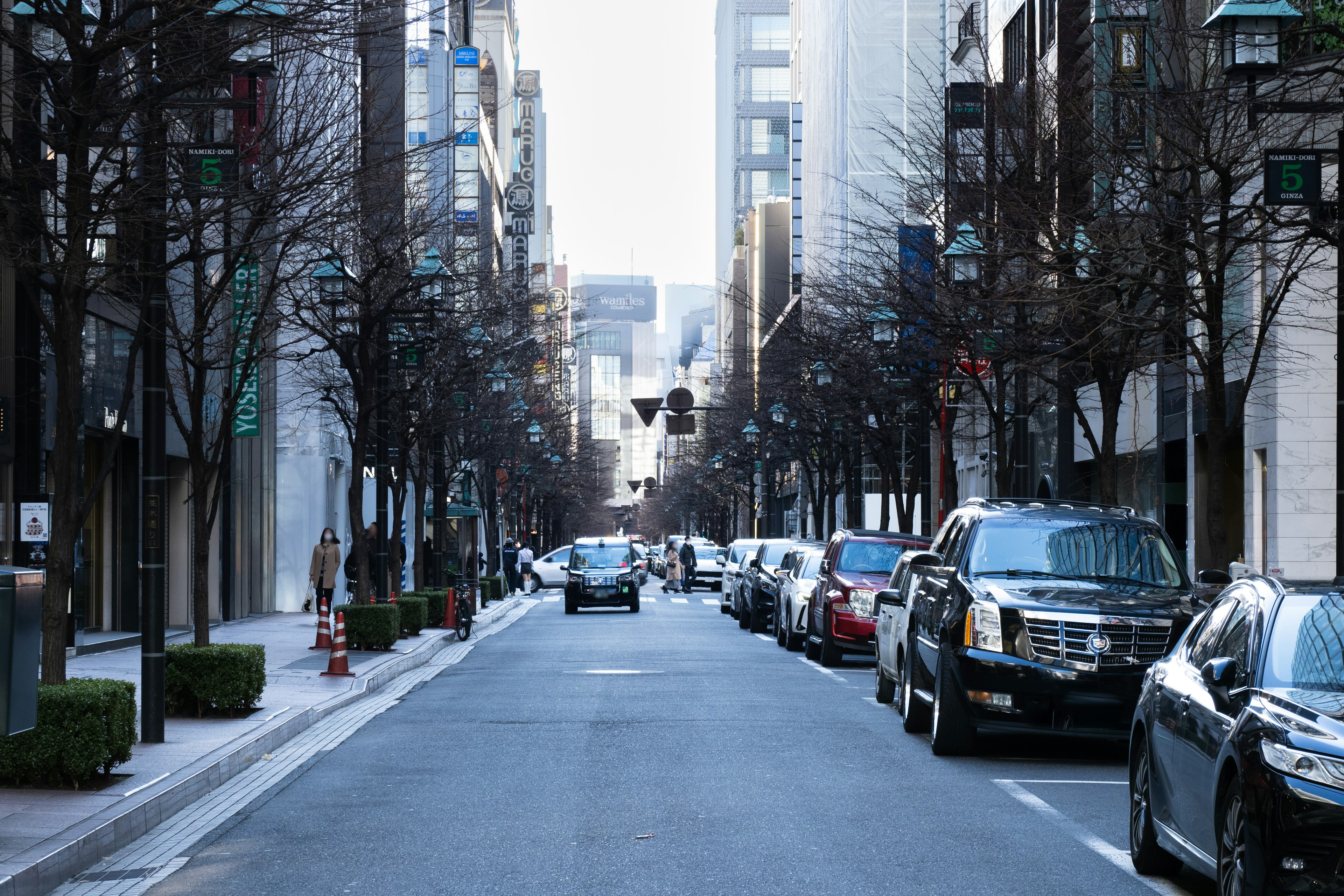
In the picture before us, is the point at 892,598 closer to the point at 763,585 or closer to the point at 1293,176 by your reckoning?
the point at 1293,176

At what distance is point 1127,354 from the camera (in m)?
21.1

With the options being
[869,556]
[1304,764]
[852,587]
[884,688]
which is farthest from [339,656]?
[1304,764]

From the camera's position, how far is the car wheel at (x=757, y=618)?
33562mm

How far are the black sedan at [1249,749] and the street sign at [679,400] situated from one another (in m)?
56.2

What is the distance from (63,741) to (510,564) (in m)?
55.9

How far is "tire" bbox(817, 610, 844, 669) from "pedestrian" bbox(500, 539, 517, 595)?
40952 mm

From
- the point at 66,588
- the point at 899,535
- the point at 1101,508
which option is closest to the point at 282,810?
the point at 66,588

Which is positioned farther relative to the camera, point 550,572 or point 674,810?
point 550,572

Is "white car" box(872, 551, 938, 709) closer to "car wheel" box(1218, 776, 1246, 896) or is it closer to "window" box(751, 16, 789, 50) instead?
"car wheel" box(1218, 776, 1246, 896)

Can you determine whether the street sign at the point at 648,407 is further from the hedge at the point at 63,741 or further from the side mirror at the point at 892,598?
the hedge at the point at 63,741

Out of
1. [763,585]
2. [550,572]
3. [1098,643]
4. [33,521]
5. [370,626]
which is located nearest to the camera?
[1098,643]

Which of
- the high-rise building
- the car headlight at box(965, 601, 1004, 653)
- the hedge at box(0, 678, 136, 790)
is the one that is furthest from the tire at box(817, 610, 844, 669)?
the high-rise building

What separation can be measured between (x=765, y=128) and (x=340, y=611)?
15124cm

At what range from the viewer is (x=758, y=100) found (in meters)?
171
